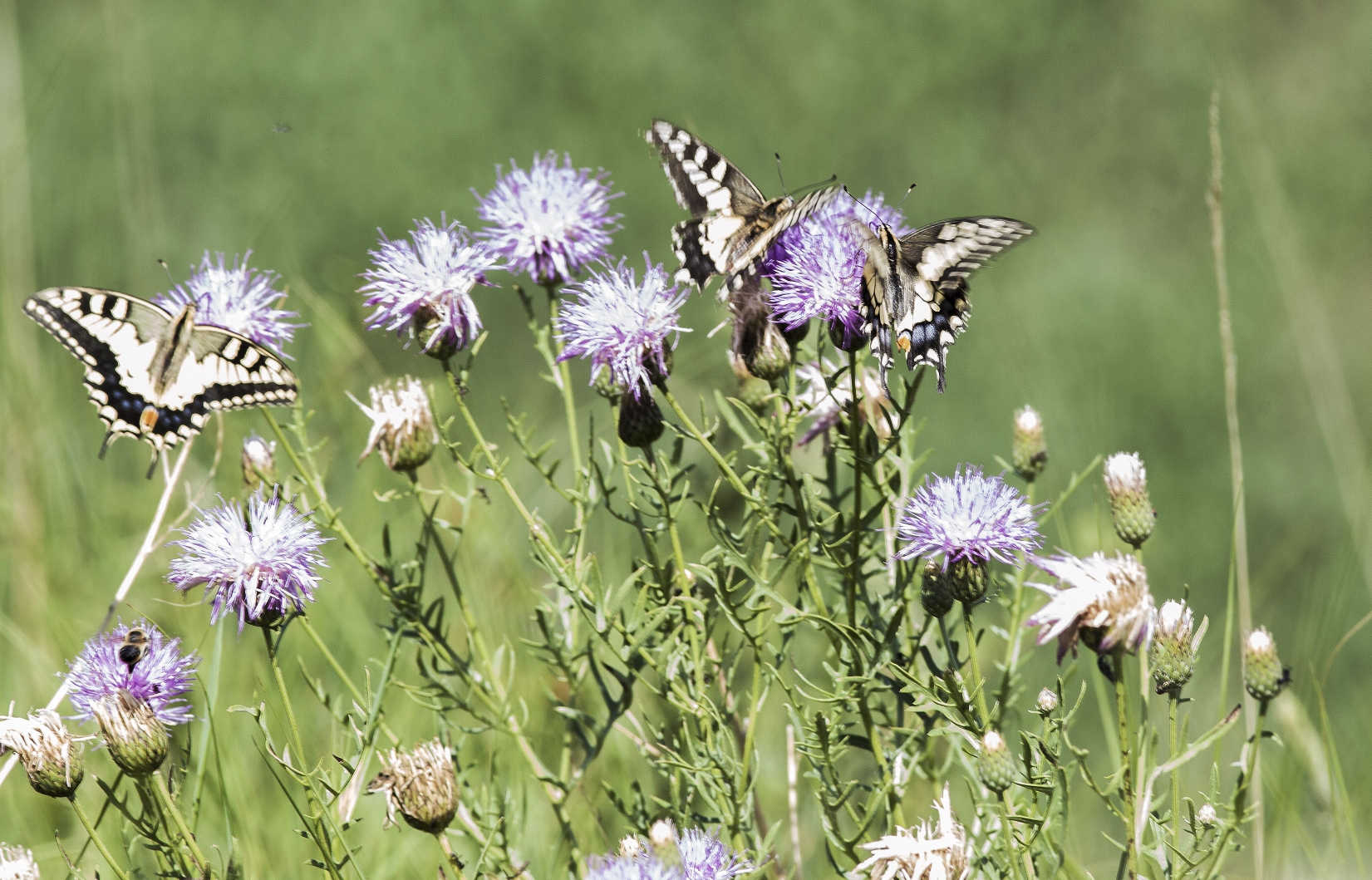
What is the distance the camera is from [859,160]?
5.59 meters

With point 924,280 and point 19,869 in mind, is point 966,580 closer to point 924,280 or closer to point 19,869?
point 924,280

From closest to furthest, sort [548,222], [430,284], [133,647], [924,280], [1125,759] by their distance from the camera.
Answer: [1125,759]
[133,647]
[924,280]
[430,284]
[548,222]

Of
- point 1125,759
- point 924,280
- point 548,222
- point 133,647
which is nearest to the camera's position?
point 1125,759

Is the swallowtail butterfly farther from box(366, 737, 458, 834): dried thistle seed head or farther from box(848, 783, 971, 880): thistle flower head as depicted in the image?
box(848, 783, 971, 880): thistle flower head

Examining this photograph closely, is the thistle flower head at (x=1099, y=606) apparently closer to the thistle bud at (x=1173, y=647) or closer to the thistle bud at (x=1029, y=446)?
the thistle bud at (x=1173, y=647)

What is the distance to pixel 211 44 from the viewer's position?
615 cm

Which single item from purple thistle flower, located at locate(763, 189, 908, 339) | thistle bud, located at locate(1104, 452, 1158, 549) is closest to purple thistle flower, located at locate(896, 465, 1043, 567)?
thistle bud, located at locate(1104, 452, 1158, 549)

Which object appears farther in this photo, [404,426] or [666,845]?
[404,426]

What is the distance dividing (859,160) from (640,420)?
12.4 ft

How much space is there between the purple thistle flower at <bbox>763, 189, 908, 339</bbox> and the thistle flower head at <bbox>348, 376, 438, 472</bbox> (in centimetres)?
63

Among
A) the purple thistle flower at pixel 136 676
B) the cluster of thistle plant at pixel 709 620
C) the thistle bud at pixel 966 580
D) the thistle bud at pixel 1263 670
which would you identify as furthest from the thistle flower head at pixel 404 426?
the thistle bud at pixel 1263 670

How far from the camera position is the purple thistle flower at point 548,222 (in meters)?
2.31

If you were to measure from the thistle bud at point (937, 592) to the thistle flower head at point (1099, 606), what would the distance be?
11 cm

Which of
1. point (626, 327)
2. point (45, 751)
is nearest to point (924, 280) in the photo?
point (626, 327)
